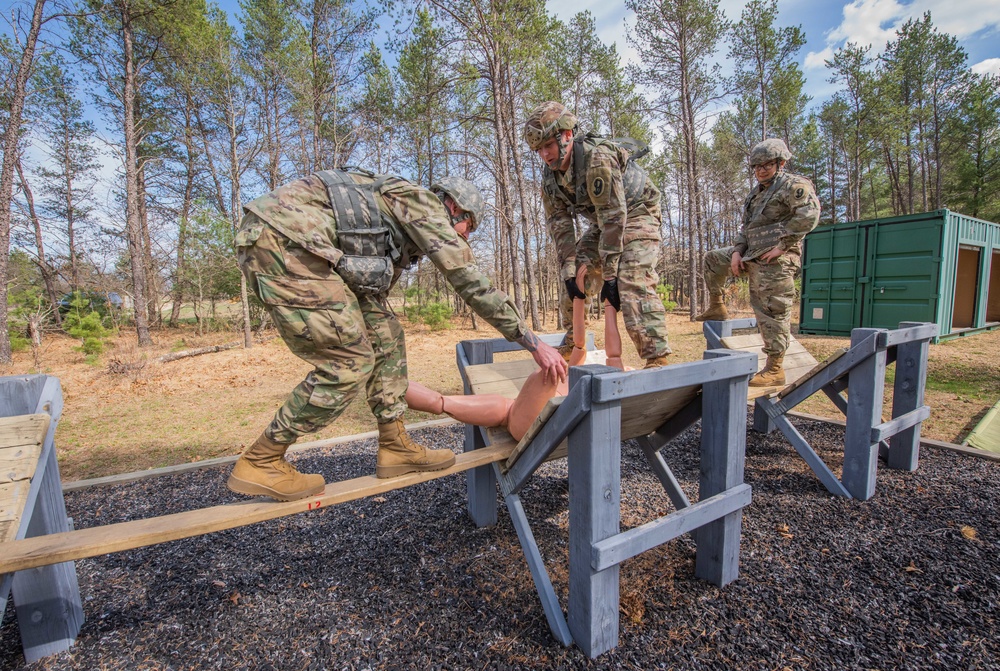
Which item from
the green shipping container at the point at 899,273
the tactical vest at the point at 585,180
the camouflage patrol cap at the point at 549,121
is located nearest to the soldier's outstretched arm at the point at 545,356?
the tactical vest at the point at 585,180

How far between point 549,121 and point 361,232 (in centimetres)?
165

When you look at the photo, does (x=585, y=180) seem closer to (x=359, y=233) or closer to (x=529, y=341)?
(x=529, y=341)

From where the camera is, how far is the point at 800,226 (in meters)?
3.56

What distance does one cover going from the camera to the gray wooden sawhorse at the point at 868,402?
263 cm

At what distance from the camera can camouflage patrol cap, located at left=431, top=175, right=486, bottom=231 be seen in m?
2.15

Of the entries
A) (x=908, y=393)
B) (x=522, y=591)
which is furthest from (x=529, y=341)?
(x=908, y=393)

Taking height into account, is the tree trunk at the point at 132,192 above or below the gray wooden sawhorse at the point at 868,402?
above

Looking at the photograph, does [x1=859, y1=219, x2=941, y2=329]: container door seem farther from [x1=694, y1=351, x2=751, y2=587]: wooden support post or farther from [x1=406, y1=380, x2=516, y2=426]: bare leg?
[x1=406, y1=380, x2=516, y2=426]: bare leg

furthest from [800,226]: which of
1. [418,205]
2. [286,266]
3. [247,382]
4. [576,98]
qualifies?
[576,98]

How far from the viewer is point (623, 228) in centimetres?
298

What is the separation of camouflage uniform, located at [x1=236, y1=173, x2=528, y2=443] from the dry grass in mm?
2742

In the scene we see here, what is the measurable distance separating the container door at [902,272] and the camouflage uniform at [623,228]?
7798mm

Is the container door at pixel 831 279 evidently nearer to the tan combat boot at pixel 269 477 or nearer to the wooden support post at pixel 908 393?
the wooden support post at pixel 908 393

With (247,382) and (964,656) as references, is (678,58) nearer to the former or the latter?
(247,382)
